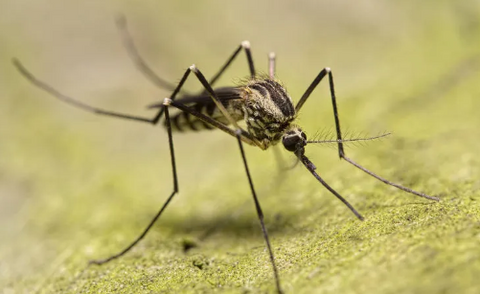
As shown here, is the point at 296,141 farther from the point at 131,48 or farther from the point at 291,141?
the point at 131,48

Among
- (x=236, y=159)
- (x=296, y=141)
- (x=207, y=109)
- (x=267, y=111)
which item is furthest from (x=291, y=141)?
(x=236, y=159)

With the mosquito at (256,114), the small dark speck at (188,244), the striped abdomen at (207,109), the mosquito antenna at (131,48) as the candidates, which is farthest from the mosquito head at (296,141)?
the mosquito antenna at (131,48)

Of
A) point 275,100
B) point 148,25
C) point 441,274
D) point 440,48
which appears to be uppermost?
point 148,25

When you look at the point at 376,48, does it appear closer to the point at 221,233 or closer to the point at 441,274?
the point at 221,233

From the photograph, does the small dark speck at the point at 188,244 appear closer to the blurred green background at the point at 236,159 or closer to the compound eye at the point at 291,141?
the blurred green background at the point at 236,159

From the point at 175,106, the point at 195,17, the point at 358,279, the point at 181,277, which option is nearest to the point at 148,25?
the point at 195,17

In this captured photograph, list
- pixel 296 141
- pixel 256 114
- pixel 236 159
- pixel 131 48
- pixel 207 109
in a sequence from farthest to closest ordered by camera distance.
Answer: pixel 131 48 → pixel 236 159 → pixel 207 109 → pixel 256 114 → pixel 296 141
